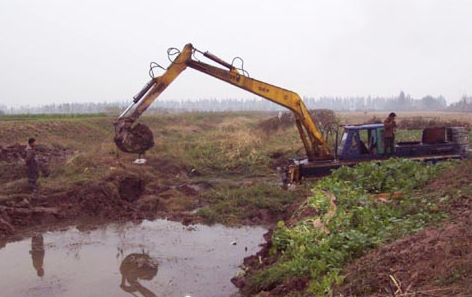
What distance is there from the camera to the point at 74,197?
1364 centimetres

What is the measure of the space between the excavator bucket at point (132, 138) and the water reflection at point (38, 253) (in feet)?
10.1

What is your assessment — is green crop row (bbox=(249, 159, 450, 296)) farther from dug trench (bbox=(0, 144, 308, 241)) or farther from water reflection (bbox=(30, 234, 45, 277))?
water reflection (bbox=(30, 234, 45, 277))

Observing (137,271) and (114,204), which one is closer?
(137,271)

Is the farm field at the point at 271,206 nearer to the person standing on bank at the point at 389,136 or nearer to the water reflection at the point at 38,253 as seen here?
the water reflection at the point at 38,253

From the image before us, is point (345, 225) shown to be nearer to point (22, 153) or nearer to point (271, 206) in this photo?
point (271, 206)

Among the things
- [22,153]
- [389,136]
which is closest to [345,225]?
[389,136]

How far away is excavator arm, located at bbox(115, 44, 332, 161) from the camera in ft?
42.0

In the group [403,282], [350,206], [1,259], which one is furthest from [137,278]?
[403,282]

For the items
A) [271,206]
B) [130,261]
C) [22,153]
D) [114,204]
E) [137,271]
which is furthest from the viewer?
[22,153]

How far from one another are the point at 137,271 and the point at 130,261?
59cm

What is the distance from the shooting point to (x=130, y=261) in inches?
380

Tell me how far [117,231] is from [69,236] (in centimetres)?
111

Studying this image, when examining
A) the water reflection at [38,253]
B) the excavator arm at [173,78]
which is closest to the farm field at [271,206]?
the water reflection at [38,253]

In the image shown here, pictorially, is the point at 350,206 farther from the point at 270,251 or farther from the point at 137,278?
the point at 137,278
